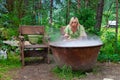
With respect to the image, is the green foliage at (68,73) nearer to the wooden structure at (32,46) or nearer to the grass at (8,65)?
the grass at (8,65)

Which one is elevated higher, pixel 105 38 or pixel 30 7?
pixel 30 7

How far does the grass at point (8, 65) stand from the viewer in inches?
265

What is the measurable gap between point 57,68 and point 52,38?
115 centimetres

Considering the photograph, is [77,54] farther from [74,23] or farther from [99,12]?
[99,12]

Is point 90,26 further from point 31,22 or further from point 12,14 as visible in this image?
point 12,14

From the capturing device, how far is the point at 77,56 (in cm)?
643

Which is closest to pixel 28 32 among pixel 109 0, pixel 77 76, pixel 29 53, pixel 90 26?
pixel 29 53

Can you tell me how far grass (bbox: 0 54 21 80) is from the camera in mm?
6742

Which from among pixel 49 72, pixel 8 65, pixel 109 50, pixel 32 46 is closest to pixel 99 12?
pixel 109 50

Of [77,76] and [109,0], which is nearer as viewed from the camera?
[77,76]

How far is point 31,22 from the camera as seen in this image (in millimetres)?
9453

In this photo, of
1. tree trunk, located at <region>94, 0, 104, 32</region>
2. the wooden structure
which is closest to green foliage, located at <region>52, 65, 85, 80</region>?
the wooden structure

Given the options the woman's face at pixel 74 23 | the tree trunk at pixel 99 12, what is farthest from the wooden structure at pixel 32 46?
the tree trunk at pixel 99 12

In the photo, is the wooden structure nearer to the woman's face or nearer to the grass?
the grass
